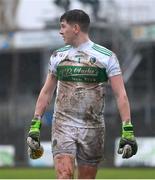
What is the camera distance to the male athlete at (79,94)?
7.54m

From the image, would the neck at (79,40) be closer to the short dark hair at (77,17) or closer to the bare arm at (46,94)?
the short dark hair at (77,17)

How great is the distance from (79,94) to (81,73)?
0.63ft

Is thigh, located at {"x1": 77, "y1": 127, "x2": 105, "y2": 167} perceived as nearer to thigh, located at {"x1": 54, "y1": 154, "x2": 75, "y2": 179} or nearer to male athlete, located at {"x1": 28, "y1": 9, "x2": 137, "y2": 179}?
male athlete, located at {"x1": 28, "y1": 9, "x2": 137, "y2": 179}

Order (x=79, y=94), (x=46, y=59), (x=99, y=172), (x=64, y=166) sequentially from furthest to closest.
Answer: (x=46, y=59), (x=99, y=172), (x=79, y=94), (x=64, y=166)

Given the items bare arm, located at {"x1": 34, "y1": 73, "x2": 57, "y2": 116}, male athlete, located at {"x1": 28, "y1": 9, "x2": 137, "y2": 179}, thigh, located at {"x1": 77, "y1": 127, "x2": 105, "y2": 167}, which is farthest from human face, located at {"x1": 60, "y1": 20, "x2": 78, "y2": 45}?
thigh, located at {"x1": 77, "y1": 127, "x2": 105, "y2": 167}

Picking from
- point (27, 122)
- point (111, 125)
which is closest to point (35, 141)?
point (111, 125)

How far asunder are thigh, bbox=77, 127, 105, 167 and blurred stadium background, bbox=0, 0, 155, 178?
50.1 ft

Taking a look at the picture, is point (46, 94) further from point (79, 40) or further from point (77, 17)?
point (77, 17)

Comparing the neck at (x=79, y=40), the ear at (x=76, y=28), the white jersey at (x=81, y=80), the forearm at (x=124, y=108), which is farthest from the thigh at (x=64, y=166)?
the ear at (x=76, y=28)

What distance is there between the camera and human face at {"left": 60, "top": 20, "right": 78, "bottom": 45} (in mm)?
7566

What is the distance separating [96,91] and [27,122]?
1895 centimetres

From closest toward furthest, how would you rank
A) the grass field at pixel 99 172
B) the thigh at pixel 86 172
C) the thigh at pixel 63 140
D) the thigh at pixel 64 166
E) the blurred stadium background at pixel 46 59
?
the thigh at pixel 64 166, the thigh at pixel 63 140, the thigh at pixel 86 172, the grass field at pixel 99 172, the blurred stadium background at pixel 46 59

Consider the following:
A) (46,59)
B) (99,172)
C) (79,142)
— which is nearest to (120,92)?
(79,142)

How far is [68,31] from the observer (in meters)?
7.59
